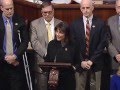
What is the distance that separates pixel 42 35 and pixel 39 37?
49 mm

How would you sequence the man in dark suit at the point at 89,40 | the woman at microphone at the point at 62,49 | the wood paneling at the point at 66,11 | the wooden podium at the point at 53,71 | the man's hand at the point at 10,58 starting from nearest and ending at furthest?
the wooden podium at the point at 53,71, the woman at microphone at the point at 62,49, the man's hand at the point at 10,58, the man in dark suit at the point at 89,40, the wood paneling at the point at 66,11

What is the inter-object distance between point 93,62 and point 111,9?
1.21 metres

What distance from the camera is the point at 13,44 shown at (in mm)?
5566

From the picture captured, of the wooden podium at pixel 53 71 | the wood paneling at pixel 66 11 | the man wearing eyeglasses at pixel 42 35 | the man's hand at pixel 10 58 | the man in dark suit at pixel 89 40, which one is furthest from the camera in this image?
the wood paneling at pixel 66 11

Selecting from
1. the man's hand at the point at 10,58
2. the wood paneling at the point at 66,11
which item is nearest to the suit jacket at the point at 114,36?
the wood paneling at the point at 66,11

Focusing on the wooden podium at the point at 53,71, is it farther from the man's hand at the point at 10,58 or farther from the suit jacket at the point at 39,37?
the suit jacket at the point at 39,37

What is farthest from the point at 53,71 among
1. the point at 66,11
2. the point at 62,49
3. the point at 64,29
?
the point at 66,11

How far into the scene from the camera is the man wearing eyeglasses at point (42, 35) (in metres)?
5.65

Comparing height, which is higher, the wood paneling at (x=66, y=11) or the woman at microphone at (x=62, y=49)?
the wood paneling at (x=66, y=11)

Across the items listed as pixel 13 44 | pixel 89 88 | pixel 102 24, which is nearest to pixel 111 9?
pixel 102 24

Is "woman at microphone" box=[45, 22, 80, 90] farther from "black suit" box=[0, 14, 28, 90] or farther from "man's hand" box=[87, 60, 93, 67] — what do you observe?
"black suit" box=[0, 14, 28, 90]

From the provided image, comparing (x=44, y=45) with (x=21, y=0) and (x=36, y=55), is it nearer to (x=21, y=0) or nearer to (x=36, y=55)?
(x=36, y=55)

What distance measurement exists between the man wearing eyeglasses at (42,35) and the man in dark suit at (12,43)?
6.7 inches

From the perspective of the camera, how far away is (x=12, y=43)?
5547mm
